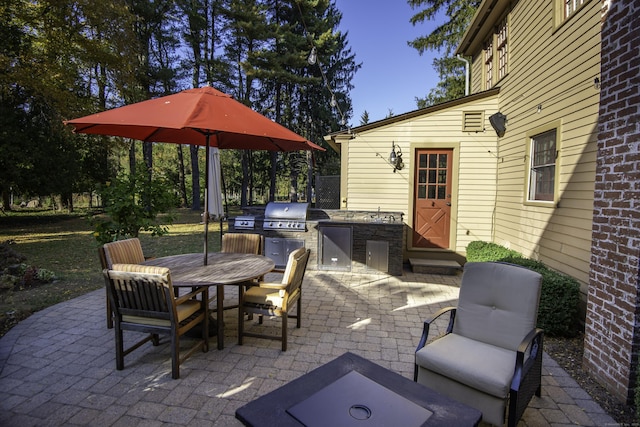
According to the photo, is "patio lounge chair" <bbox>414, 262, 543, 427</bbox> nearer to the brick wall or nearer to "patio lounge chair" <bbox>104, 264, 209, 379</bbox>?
the brick wall

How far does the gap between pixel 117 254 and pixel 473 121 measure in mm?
6246

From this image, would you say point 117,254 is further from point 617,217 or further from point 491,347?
point 617,217

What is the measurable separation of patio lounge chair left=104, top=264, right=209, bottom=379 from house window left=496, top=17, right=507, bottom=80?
6.50 metres

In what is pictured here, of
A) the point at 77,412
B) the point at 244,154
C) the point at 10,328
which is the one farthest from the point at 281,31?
the point at 77,412

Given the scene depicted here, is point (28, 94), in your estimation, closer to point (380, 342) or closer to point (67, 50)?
point (67, 50)

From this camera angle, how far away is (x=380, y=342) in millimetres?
3117

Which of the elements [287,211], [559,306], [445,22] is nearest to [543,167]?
[559,306]

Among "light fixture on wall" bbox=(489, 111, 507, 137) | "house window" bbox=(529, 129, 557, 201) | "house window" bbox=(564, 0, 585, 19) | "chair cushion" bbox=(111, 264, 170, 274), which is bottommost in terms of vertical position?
"chair cushion" bbox=(111, 264, 170, 274)

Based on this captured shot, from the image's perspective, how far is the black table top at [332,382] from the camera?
4.38 ft

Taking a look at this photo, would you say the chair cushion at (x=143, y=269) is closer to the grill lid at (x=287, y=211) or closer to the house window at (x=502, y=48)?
the grill lid at (x=287, y=211)

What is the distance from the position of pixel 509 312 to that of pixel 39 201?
3084 cm

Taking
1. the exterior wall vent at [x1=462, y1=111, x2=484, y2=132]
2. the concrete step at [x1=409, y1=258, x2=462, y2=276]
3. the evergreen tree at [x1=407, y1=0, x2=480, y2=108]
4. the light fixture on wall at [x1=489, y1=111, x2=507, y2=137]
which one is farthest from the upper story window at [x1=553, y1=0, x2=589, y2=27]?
the evergreen tree at [x1=407, y1=0, x2=480, y2=108]

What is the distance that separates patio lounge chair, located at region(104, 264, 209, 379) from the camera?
2.35m

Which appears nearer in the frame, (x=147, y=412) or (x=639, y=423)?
(x=639, y=423)
